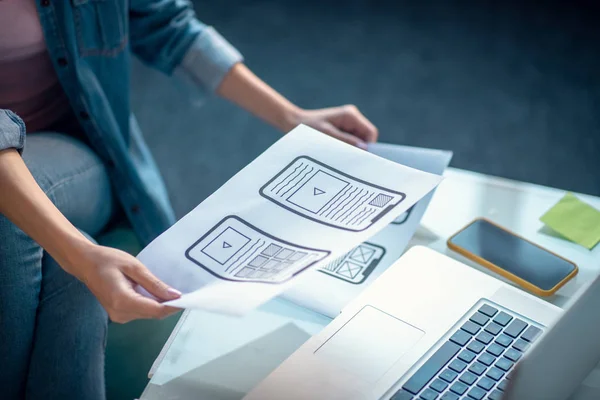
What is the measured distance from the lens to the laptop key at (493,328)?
0.61 metres

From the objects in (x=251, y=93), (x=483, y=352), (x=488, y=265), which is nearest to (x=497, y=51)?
(x=251, y=93)

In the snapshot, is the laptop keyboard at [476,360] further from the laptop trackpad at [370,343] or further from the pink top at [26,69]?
the pink top at [26,69]

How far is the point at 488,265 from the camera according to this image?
2.39 ft

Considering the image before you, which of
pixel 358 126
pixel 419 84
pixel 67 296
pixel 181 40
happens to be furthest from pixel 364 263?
pixel 419 84

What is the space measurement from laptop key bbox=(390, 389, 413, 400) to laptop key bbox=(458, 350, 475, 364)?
6 centimetres

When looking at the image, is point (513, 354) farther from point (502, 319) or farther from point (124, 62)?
point (124, 62)

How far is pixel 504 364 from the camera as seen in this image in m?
0.58

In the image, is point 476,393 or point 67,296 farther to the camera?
point 67,296

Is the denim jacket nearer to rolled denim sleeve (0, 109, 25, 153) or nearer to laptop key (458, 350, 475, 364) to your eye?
rolled denim sleeve (0, 109, 25, 153)

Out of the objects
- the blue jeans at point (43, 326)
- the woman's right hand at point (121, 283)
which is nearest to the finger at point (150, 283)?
the woman's right hand at point (121, 283)

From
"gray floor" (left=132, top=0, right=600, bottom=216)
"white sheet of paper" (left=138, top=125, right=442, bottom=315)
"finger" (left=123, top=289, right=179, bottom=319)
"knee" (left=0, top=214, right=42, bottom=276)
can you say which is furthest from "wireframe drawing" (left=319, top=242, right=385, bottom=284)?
"gray floor" (left=132, top=0, right=600, bottom=216)

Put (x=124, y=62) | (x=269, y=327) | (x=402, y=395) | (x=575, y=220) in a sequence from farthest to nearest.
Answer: (x=124, y=62) < (x=575, y=220) < (x=269, y=327) < (x=402, y=395)

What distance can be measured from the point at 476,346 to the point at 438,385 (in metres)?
0.06

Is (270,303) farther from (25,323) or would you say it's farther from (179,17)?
(179,17)
